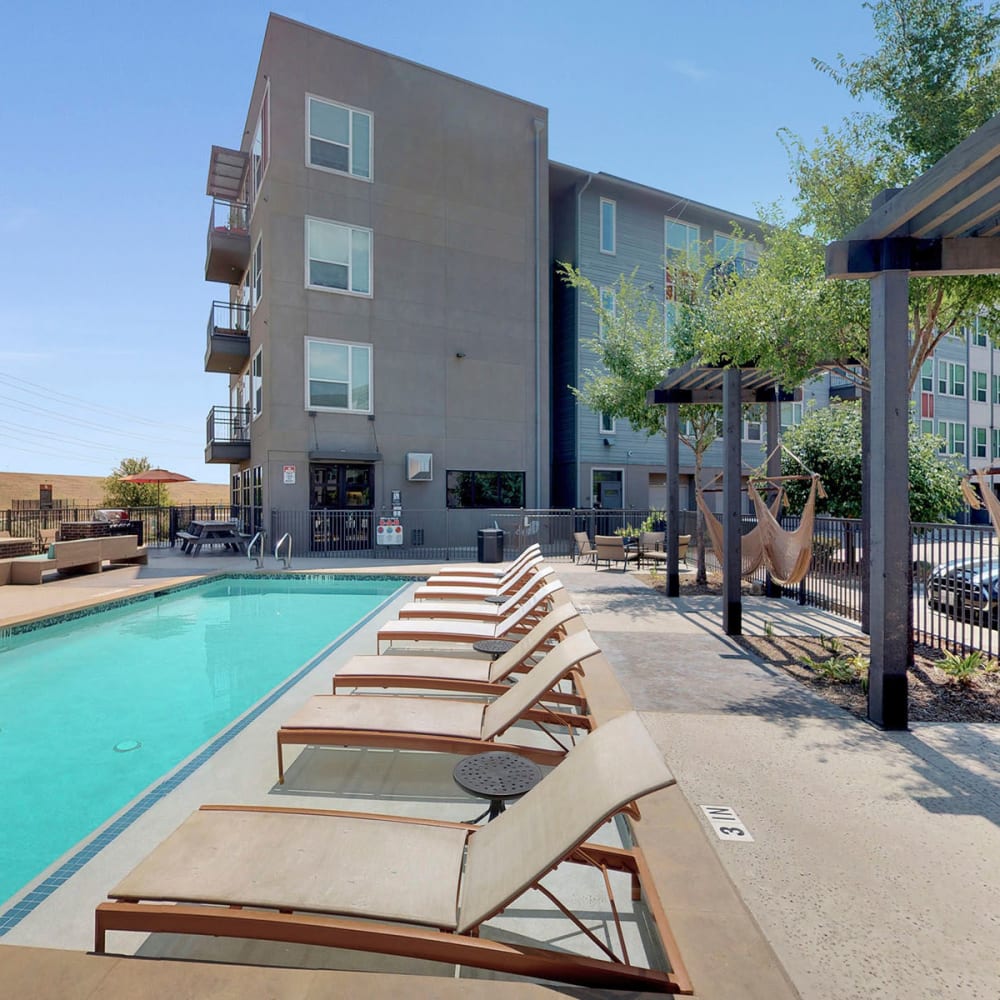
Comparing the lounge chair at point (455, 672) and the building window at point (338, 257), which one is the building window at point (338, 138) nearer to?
the building window at point (338, 257)

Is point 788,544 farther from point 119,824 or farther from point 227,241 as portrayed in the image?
point 227,241

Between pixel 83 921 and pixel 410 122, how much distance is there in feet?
68.7

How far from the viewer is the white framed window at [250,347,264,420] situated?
17556 millimetres

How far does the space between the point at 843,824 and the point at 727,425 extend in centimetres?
508

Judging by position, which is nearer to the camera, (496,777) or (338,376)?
(496,777)

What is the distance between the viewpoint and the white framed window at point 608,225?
866 inches

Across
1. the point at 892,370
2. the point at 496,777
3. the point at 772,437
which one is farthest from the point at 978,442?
the point at 496,777

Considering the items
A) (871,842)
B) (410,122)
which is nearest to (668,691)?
(871,842)

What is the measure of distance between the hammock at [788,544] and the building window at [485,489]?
1198 centimetres

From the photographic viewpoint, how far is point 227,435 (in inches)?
849

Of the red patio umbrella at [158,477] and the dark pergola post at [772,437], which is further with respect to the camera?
the red patio umbrella at [158,477]

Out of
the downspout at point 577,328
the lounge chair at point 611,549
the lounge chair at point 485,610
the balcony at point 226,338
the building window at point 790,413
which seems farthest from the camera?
the building window at point 790,413

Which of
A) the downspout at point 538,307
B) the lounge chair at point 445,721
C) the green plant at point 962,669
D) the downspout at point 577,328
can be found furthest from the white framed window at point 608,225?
the lounge chair at point 445,721

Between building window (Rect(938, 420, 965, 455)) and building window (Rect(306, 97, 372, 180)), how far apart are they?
29.8 meters
